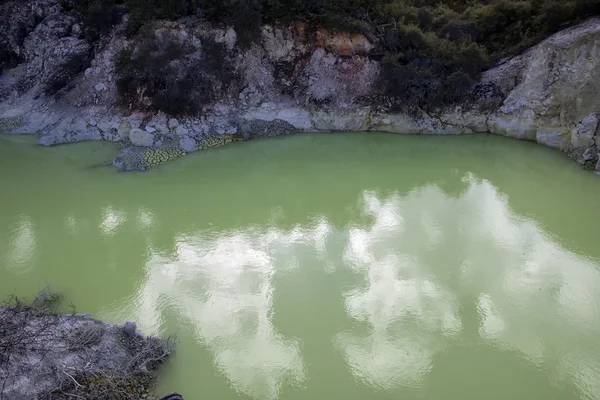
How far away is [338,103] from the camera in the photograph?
14492 millimetres

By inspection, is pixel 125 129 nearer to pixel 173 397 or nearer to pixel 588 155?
pixel 173 397

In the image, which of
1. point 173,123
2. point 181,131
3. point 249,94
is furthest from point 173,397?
point 249,94

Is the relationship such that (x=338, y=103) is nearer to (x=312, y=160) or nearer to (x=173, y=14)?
(x=312, y=160)

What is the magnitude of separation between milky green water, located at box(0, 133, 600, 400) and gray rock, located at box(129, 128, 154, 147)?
85cm

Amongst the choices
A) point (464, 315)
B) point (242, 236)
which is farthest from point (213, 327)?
point (464, 315)

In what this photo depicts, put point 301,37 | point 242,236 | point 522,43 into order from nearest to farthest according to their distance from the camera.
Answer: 1. point 242,236
2. point 522,43
3. point 301,37

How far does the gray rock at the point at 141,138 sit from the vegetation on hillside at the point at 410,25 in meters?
3.77

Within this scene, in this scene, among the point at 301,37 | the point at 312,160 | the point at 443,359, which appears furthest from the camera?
the point at 301,37

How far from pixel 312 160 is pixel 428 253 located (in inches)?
200

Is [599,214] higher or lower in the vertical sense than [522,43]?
lower

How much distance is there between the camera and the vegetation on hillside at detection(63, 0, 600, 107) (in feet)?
45.8

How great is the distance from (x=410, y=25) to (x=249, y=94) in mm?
5678

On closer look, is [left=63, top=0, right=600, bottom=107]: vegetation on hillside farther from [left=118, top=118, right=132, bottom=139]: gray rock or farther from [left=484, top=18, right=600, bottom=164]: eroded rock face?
[left=118, top=118, right=132, bottom=139]: gray rock

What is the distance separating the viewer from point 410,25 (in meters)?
14.4
